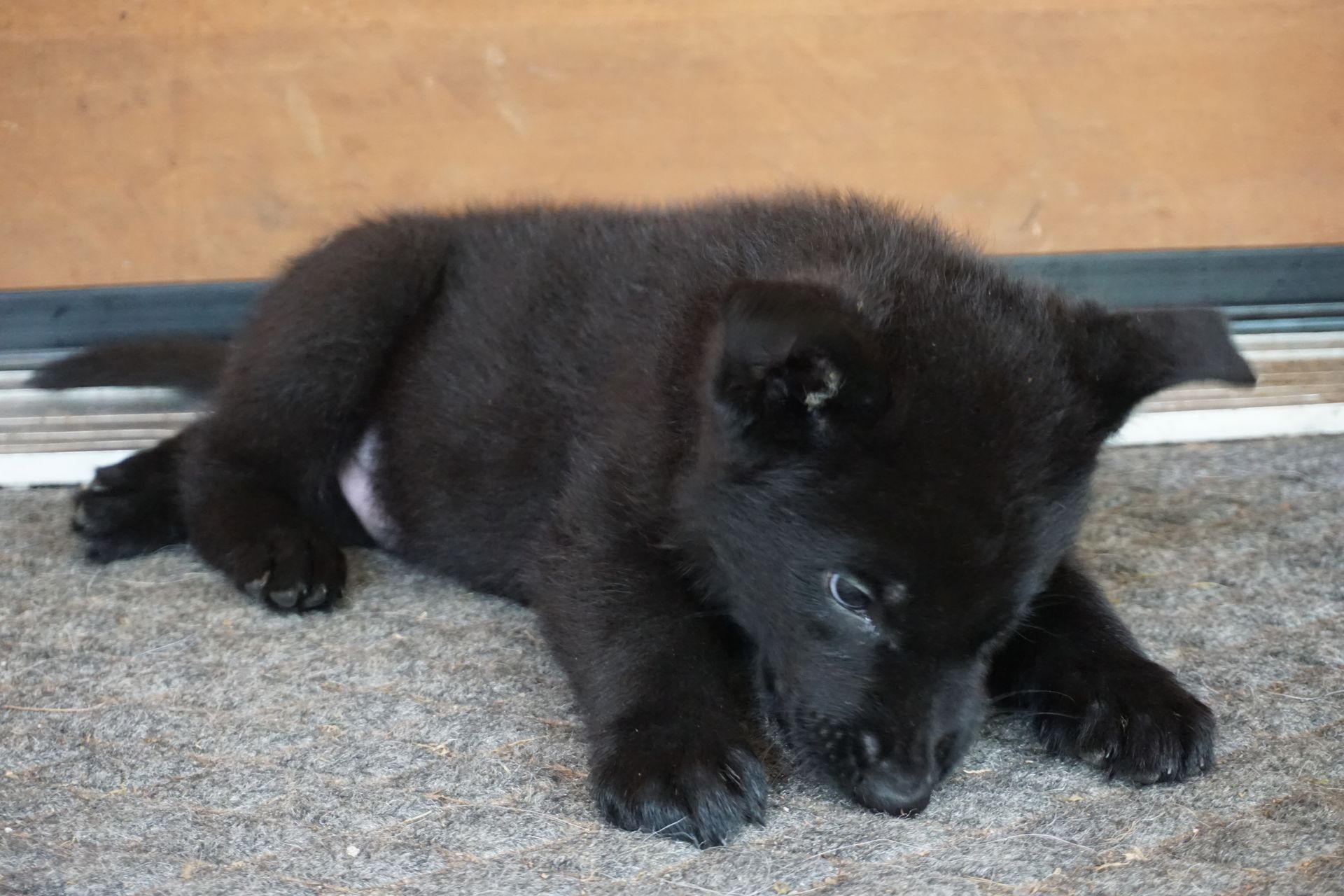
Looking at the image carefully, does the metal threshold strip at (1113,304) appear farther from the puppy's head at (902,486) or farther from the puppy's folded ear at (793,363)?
the puppy's folded ear at (793,363)

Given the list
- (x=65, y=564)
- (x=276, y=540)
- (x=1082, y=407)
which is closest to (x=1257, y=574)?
(x=1082, y=407)

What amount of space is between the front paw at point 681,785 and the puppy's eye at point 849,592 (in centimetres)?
29

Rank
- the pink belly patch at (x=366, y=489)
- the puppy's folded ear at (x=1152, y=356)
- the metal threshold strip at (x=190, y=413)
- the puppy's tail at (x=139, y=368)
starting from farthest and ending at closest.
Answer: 1. the metal threshold strip at (x=190, y=413)
2. the puppy's tail at (x=139, y=368)
3. the pink belly patch at (x=366, y=489)
4. the puppy's folded ear at (x=1152, y=356)

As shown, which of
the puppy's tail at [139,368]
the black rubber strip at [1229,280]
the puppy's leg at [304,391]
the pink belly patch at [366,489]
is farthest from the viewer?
the black rubber strip at [1229,280]

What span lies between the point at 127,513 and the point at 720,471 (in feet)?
5.63

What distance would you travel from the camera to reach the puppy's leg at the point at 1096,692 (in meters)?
1.99

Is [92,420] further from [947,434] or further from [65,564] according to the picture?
[947,434]

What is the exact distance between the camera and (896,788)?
180 cm

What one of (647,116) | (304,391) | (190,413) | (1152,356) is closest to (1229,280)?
(647,116)

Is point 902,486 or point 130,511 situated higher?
point 902,486

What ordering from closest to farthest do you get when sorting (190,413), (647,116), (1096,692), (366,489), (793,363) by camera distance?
(793,363)
(1096,692)
(366,489)
(190,413)
(647,116)

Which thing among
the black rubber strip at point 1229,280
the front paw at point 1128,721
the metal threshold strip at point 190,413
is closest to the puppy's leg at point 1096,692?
the front paw at point 1128,721

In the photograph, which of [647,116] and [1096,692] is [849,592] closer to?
[1096,692]

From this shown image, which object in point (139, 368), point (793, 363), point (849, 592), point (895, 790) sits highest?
point (793, 363)
